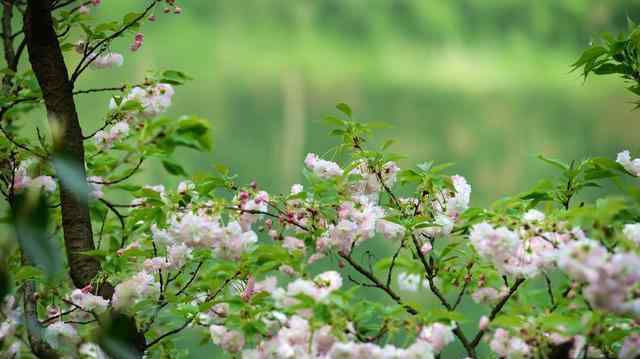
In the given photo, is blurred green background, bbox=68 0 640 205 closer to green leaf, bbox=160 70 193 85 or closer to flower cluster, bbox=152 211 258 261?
green leaf, bbox=160 70 193 85

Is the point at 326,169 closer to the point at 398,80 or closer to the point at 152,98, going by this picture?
the point at 152,98

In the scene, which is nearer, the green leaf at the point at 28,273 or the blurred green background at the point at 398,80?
the green leaf at the point at 28,273

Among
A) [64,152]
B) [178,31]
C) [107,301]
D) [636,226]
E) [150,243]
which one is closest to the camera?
[64,152]

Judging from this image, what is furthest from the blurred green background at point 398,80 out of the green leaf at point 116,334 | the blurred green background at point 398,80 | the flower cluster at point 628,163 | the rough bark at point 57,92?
the green leaf at point 116,334

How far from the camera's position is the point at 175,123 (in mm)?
865

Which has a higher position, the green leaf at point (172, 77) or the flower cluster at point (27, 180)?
the green leaf at point (172, 77)

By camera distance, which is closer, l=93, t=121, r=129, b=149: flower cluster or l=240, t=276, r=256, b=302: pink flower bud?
l=240, t=276, r=256, b=302: pink flower bud

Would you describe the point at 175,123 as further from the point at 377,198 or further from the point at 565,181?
the point at 565,181

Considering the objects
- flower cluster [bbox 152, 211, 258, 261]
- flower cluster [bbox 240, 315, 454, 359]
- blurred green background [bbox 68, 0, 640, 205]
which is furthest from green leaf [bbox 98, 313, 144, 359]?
blurred green background [bbox 68, 0, 640, 205]

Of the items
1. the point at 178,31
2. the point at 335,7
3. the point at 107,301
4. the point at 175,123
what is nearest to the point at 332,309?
the point at 175,123

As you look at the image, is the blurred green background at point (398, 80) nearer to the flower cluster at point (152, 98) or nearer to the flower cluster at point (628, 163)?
the flower cluster at point (152, 98)

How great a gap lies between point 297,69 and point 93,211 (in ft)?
9.33

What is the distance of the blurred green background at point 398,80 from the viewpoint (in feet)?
12.2

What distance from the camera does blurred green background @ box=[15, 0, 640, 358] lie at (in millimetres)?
3715
